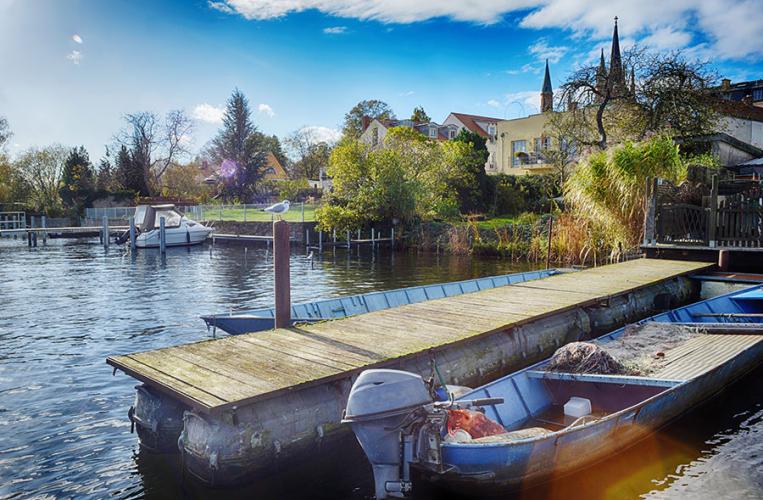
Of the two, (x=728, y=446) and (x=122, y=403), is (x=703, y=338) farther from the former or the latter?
(x=122, y=403)

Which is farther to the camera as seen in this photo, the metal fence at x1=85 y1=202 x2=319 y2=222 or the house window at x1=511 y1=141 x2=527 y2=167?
the house window at x1=511 y1=141 x2=527 y2=167

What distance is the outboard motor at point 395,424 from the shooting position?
4586mm

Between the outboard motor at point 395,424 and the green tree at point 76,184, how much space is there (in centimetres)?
5641

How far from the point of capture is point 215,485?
17.4 ft

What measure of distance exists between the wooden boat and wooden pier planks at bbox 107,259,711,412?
1184 mm

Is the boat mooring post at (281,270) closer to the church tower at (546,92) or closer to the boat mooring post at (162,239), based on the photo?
the boat mooring post at (162,239)

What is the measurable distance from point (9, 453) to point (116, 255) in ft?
88.7

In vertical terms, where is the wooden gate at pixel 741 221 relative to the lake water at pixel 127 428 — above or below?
above

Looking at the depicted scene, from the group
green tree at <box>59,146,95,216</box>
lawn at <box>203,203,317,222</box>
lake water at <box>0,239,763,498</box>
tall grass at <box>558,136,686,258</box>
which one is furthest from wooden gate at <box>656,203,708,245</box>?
green tree at <box>59,146,95,216</box>

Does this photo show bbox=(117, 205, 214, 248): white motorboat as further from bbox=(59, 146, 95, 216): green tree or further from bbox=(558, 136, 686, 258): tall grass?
bbox=(558, 136, 686, 258): tall grass

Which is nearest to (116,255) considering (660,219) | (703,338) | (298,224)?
(298,224)

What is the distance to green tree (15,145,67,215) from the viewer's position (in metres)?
54.1

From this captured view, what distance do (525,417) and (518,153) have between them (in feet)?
135

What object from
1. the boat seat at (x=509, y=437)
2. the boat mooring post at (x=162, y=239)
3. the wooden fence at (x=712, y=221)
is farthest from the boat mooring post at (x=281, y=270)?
the boat mooring post at (x=162, y=239)
